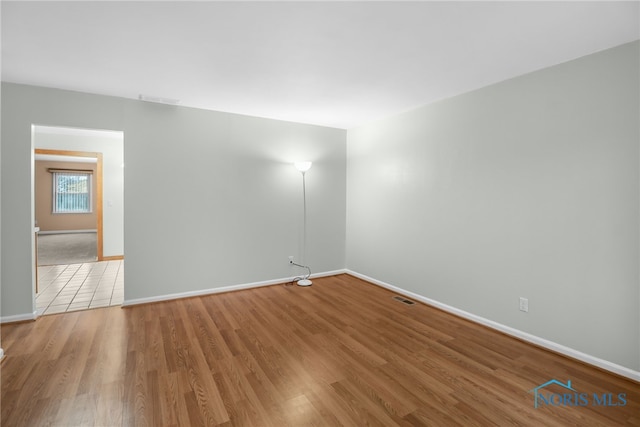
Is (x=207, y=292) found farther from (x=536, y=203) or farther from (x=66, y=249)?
(x=66, y=249)

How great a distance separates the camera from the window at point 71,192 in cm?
1025

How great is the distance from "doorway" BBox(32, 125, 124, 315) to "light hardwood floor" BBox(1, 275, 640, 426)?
3.31ft

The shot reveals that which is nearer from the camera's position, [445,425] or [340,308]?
[445,425]

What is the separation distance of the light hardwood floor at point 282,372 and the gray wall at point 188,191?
640mm

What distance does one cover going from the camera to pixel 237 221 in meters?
4.23

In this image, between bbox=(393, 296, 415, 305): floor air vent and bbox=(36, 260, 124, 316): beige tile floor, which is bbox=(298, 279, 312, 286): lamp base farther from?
bbox=(36, 260, 124, 316): beige tile floor

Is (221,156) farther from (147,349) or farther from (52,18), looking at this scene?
(147,349)

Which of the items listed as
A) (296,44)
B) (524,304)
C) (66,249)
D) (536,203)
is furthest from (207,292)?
(66,249)

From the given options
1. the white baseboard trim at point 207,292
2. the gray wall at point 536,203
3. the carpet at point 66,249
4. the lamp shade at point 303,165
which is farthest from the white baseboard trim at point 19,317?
the gray wall at point 536,203

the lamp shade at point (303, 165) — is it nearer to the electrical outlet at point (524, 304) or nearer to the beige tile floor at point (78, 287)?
the beige tile floor at point (78, 287)

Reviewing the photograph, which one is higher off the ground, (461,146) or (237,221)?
(461,146)

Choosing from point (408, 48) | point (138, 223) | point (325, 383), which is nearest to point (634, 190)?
point (408, 48)

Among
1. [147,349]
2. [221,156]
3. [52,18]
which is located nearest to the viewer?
[52,18]

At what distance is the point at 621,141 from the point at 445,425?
2416 mm
